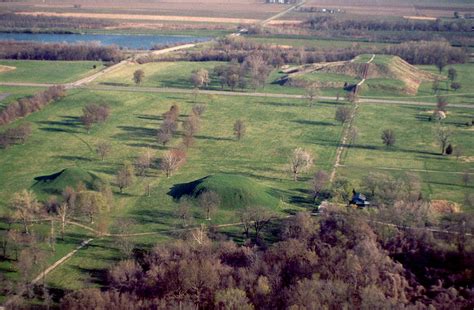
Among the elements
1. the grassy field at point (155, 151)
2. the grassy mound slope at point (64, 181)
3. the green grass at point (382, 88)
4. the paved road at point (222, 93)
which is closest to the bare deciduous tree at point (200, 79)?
the paved road at point (222, 93)

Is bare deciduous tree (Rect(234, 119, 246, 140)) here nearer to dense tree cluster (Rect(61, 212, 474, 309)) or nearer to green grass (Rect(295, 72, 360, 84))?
dense tree cluster (Rect(61, 212, 474, 309))

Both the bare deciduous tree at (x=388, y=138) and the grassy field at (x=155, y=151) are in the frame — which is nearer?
the grassy field at (x=155, y=151)

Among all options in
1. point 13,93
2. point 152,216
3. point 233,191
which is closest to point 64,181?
point 152,216

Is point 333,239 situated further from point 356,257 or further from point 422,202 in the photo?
point 422,202

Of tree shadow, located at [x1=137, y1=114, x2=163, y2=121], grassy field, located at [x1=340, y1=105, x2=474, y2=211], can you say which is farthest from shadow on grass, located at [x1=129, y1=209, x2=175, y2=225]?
tree shadow, located at [x1=137, y1=114, x2=163, y2=121]

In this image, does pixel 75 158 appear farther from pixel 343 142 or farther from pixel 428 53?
pixel 428 53

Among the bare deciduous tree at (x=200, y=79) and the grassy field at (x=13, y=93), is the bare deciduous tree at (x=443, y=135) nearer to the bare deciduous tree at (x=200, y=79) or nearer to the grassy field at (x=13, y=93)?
the bare deciduous tree at (x=200, y=79)
